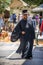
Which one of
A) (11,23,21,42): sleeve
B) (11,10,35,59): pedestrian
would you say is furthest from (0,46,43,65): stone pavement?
(11,23,21,42): sleeve

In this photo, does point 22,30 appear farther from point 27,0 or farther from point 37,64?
point 27,0

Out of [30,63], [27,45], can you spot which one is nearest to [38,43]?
[27,45]

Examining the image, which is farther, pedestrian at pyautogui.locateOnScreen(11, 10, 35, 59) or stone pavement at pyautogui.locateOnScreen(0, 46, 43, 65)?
pedestrian at pyautogui.locateOnScreen(11, 10, 35, 59)

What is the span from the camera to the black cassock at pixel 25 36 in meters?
12.2

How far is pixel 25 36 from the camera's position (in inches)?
486

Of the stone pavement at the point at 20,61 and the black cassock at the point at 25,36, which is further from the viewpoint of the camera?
the black cassock at the point at 25,36

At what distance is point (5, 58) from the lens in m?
12.6

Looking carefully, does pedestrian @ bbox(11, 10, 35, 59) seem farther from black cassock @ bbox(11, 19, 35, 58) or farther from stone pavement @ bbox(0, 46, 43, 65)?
stone pavement @ bbox(0, 46, 43, 65)

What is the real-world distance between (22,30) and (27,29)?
186 mm

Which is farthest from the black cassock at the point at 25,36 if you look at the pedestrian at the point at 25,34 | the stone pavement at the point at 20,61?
the stone pavement at the point at 20,61

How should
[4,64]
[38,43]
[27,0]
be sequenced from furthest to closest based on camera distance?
[27,0] < [38,43] < [4,64]

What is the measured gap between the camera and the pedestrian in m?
12.2

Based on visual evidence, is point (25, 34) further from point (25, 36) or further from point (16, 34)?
point (16, 34)

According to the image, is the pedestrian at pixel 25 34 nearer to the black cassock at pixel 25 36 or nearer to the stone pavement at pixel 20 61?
the black cassock at pixel 25 36
